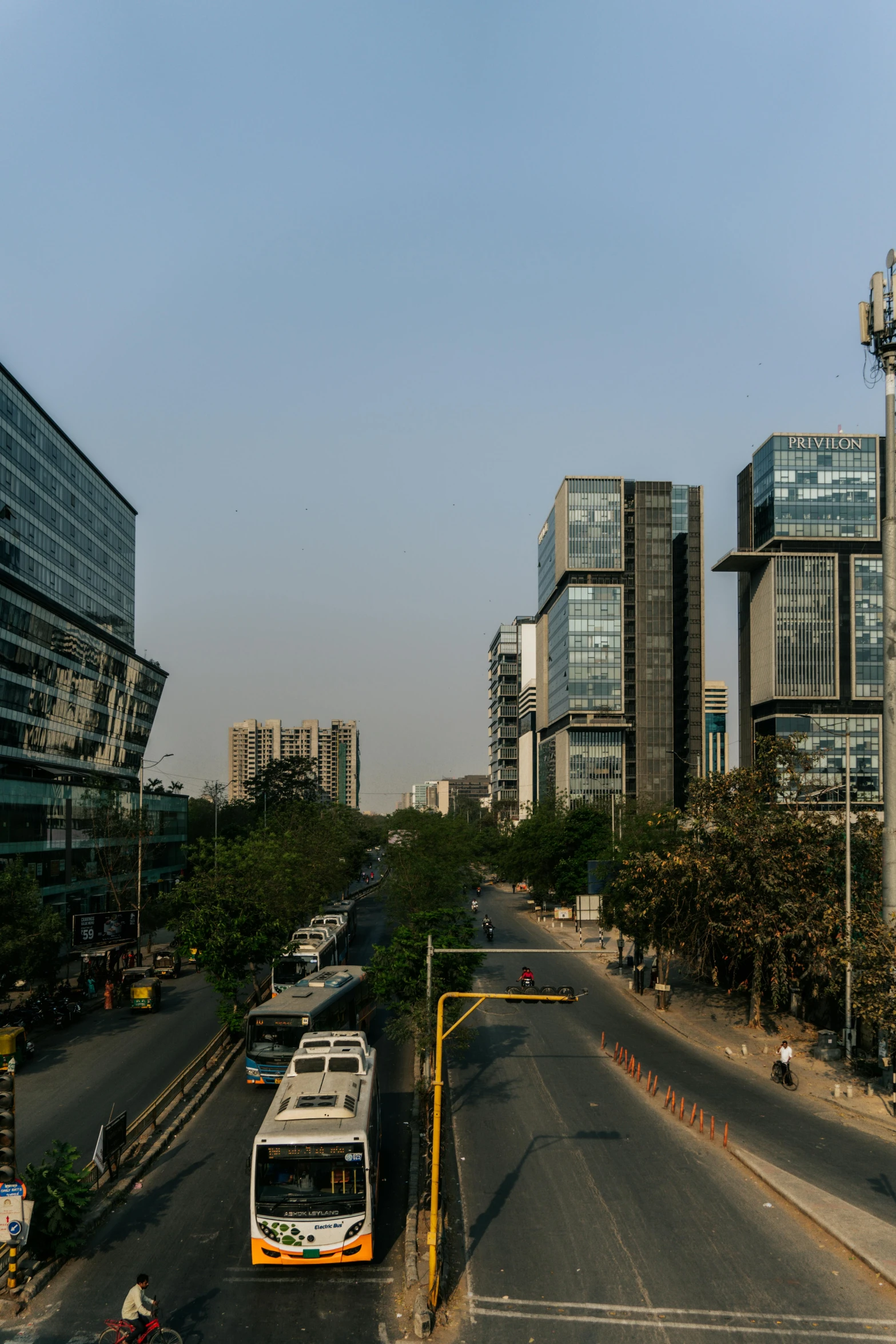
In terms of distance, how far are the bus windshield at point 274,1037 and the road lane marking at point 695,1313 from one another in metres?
12.9

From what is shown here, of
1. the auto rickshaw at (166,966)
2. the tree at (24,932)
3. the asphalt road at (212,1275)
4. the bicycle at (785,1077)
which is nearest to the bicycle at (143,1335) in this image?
the asphalt road at (212,1275)

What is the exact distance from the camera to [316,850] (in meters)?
69.1

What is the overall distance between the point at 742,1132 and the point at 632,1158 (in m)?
4.14

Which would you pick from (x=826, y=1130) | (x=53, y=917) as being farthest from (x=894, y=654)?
(x=53, y=917)

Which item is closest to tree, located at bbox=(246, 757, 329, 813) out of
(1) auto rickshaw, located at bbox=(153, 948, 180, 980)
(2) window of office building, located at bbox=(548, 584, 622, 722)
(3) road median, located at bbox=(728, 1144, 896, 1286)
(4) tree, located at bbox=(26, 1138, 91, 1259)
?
(2) window of office building, located at bbox=(548, 584, 622, 722)

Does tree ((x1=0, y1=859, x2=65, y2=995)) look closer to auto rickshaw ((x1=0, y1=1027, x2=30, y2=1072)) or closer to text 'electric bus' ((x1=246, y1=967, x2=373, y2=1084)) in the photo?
auto rickshaw ((x1=0, y1=1027, x2=30, y2=1072))

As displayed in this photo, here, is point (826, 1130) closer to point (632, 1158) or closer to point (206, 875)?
point (632, 1158)

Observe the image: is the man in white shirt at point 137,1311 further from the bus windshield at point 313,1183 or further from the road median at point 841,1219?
the road median at point 841,1219

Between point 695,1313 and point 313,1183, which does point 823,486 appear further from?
point 313,1183

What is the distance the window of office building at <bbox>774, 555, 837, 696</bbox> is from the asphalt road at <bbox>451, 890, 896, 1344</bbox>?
108 metres

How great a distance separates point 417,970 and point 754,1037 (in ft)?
50.1

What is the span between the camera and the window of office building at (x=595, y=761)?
143 meters

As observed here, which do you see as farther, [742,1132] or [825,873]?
[825,873]

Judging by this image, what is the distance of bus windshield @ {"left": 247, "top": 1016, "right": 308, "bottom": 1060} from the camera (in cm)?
2759
